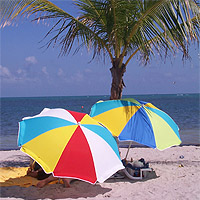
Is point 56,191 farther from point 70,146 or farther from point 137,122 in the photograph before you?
point 137,122

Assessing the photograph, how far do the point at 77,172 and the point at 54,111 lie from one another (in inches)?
56.7

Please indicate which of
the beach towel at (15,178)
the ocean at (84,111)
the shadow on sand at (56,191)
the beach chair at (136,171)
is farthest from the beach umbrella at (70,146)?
the ocean at (84,111)

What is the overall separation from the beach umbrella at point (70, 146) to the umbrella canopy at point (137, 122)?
2.49 ft

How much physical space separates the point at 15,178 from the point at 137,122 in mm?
2734

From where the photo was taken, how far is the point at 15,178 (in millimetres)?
5859

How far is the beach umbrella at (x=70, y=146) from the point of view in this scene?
14.3 feet

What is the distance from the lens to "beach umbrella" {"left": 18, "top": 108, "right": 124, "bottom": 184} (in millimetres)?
4363

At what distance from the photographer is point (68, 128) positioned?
15.9ft

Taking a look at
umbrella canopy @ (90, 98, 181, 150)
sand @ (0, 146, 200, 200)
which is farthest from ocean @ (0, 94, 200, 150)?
sand @ (0, 146, 200, 200)

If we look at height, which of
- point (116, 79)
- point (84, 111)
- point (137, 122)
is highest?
point (116, 79)

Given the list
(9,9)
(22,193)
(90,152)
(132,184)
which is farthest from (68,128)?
(9,9)

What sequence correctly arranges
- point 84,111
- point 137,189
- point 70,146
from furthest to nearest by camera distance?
point 84,111 → point 137,189 → point 70,146

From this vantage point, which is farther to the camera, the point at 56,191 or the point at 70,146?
the point at 56,191

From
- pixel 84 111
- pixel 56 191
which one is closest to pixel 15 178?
pixel 56 191
